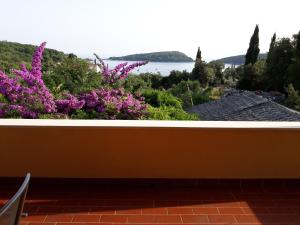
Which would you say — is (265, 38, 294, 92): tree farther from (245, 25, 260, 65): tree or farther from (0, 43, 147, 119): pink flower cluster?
(0, 43, 147, 119): pink flower cluster

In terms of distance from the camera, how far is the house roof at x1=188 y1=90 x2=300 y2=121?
49.2ft

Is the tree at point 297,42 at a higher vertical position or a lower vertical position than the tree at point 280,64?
higher

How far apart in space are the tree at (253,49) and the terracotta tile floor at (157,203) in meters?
40.0

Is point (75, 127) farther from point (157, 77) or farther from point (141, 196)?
point (157, 77)

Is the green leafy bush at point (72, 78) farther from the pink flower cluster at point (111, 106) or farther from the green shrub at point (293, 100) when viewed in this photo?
the green shrub at point (293, 100)

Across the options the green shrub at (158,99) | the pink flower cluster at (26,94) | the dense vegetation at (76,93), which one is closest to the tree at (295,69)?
the green shrub at (158,99)

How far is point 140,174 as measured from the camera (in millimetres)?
3777

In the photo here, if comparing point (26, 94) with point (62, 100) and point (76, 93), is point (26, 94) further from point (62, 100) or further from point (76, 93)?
point (76, 93)

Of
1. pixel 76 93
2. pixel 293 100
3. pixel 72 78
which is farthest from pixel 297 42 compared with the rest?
pixel 76 93

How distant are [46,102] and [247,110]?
1379 centimetres

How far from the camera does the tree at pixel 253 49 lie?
1666 inches

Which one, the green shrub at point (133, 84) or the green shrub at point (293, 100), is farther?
the green shrub at point (293, 100)

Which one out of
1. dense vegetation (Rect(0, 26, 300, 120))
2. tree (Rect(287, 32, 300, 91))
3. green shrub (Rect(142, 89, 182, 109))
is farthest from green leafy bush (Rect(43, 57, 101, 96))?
tree (Rect(287, 32, 300, 91))

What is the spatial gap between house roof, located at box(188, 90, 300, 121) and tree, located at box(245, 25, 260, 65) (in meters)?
21.5
